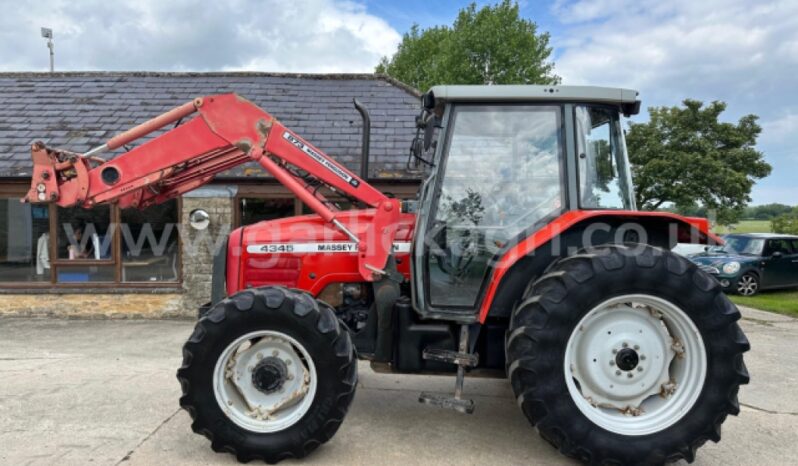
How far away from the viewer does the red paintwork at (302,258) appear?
153 inches

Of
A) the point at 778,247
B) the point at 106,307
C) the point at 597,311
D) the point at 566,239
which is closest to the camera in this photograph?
the point at 597,311

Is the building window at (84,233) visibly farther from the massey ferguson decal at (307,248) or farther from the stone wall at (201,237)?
the massey ferguson decal at (307,248)

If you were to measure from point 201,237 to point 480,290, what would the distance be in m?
6.08

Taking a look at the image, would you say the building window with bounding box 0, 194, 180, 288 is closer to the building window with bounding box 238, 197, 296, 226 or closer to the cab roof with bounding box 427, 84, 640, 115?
the building window with bounding box 238, 197, 296, 226

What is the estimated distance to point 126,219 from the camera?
8.77 meters

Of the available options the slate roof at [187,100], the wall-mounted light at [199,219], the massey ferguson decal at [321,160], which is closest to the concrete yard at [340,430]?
the massey ferguson decal at [321,160]

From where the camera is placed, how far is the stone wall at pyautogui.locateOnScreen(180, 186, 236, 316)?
825cm

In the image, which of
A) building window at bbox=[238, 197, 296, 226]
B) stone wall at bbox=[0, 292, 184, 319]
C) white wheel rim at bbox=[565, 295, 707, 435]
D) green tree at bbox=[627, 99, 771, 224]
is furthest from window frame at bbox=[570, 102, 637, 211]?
green tree at bbox=[627, 99, 771, 224]

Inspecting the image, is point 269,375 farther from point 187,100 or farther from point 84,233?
point 187,100

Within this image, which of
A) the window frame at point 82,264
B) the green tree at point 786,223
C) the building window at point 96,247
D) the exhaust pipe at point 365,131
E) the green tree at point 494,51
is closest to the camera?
the exhaust pipe at point 365,131

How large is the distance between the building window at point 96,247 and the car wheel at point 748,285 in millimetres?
12259

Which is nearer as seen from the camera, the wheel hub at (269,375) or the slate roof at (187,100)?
the wheel hub at (269,375)

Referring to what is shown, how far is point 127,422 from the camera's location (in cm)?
391

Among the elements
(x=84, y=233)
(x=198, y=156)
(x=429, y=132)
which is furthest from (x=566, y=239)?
(x=84, y=233)
